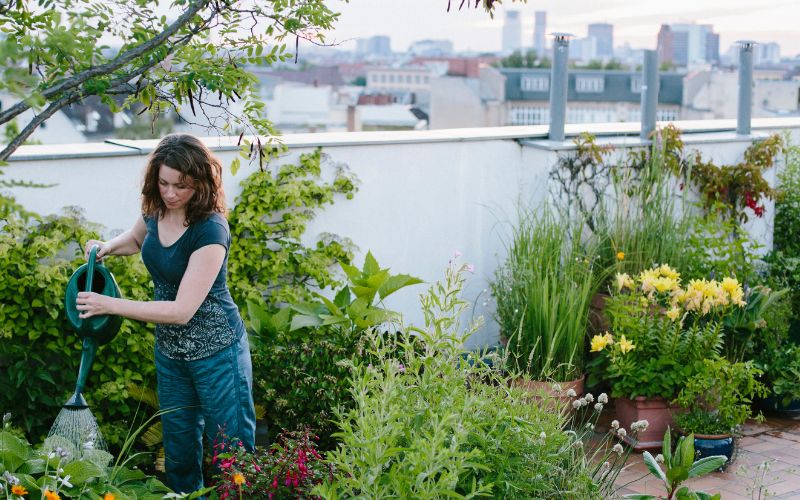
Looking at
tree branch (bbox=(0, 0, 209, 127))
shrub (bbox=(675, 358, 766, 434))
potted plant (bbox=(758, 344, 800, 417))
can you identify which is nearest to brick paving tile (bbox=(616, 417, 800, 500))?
potted plant (bbox=(758, 344, 800, 417))

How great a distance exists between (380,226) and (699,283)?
64.1 inches

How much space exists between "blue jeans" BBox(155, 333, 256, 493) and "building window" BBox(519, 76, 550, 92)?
6311 centimetres

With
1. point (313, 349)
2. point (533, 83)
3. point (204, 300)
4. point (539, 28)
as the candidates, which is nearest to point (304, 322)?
point (313, 349)

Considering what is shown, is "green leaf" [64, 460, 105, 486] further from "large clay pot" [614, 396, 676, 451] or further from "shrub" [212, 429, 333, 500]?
"large clay pot" [614, 396, 676, 451]

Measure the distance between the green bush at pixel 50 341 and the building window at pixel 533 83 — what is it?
6248 centimetres

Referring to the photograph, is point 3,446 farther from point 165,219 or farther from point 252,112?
point 252,112

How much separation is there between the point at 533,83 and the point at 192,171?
212 ft

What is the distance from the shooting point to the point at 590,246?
500cm

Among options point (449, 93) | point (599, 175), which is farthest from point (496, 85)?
point (599, 175)

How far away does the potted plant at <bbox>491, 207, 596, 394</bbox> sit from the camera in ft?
14.8

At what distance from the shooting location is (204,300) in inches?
117

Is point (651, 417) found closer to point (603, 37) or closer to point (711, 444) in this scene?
point (711, 444)

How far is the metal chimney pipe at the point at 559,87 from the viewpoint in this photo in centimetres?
529

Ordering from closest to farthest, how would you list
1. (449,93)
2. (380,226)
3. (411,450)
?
(411,450) → (380,226) → (449,93)
